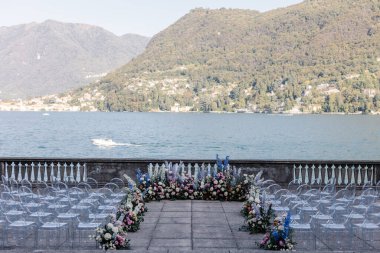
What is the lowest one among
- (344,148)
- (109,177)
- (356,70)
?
(344,148)

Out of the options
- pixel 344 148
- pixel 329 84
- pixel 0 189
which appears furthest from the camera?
pixel 329 84

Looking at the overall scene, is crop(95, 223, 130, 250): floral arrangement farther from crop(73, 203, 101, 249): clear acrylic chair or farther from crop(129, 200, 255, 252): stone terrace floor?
crop(73, 203, 101, 249): clear acrylic chair

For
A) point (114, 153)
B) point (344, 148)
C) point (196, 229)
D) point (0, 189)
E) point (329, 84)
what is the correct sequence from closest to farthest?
point (196, 229) < point (0, 189) < point (114, 153) < point (344, 148) < point (329, 84)

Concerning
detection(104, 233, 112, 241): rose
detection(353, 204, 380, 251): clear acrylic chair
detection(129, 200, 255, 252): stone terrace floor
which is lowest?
detection(129, 200, 255, 252): stone terrace floor

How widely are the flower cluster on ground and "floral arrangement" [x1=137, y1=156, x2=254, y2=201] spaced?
2.17m

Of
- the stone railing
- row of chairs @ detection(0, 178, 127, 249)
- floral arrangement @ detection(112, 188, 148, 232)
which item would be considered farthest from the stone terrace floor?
the stone railing

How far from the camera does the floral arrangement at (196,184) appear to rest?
51.3 feet

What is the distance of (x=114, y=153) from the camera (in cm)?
7762

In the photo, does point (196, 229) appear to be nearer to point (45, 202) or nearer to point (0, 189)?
point (45, 202)

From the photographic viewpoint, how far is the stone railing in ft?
56.1

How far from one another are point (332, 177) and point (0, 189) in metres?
9.60

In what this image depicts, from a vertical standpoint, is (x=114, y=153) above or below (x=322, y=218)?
below

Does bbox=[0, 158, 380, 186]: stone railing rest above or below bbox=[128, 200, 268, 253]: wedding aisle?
above

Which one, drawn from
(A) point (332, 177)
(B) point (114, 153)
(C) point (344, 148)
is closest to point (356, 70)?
(C) point (344, 148)
